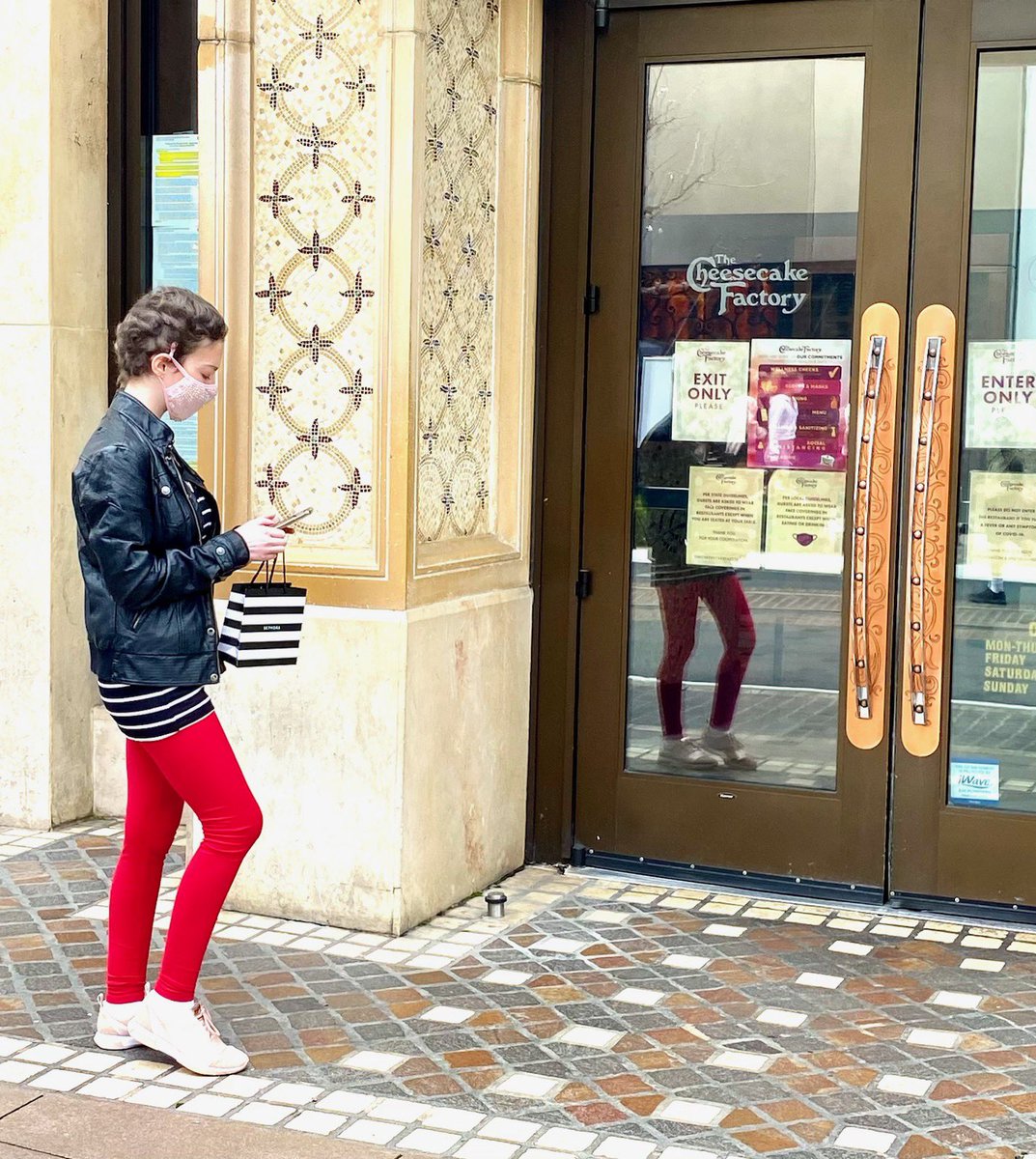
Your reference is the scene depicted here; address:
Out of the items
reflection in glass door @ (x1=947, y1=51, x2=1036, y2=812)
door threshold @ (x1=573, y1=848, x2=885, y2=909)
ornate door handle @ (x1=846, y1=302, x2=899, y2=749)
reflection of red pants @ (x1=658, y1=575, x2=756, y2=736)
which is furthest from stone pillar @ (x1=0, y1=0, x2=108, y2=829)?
reflection in glass door @ (x1=947, y1=51, x2=1036, y2=812)

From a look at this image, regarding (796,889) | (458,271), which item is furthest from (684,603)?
(458,271)

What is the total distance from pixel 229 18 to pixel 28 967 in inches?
117

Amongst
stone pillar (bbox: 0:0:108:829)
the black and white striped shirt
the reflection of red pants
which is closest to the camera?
the black and white striped shirt

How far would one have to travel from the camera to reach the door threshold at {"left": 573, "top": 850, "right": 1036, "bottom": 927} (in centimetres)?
575

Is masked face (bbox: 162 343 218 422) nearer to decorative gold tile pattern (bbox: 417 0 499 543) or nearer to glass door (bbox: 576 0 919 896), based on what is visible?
decorative gold tile pattern (bbox: 417 0 499 543)

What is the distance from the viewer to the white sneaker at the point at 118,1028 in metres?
4.47

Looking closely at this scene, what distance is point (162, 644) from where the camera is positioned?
13.5ft

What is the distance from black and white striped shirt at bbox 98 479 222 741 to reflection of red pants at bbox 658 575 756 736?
2.31 meters

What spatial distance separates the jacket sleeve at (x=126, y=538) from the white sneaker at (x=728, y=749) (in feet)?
8.23

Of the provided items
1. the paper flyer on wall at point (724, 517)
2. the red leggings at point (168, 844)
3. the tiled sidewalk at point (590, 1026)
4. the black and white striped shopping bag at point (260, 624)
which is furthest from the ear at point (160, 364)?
the paper flyer on wall at point (724, 517)

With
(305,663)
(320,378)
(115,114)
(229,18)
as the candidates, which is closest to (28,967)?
(305,663)

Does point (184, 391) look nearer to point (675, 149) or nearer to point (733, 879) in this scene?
point (675, 149)

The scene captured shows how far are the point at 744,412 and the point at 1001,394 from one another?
0.85m

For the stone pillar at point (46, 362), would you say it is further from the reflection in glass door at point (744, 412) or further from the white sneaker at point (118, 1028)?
the white sneaker at point (118, 1028)
